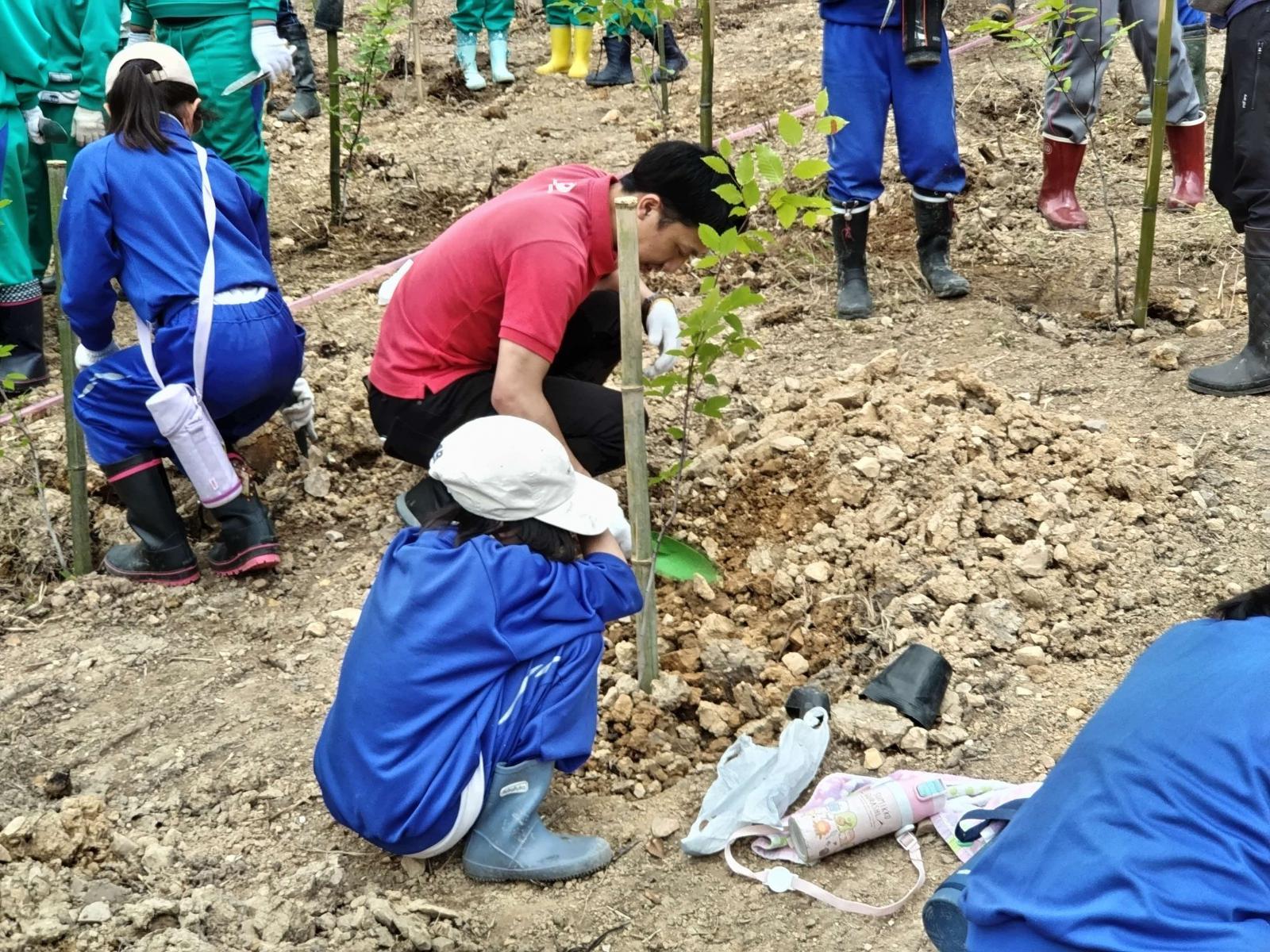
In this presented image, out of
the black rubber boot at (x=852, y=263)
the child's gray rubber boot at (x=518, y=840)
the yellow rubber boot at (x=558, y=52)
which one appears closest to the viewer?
the child's gray rubber boot at (x=518, y=840)

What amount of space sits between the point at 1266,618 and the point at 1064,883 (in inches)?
16.6

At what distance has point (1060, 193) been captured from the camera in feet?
17.9

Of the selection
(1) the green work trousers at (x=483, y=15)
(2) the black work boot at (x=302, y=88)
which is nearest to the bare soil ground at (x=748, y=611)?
(2) the black work boot at (x=302, y=88)

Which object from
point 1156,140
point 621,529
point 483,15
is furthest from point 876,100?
point 483,15

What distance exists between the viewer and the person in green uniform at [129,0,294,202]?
5105 mm

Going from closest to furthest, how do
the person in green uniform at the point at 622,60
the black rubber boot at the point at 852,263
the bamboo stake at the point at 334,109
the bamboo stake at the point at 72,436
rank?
the bamboo stake at the point at 72,436 < the black rubber boot at the point at 852,263 < the bamboo stake at the point at 334,109 < the person in green uniform at the point at 622,60

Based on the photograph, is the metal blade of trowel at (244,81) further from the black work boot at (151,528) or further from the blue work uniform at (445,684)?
the blue work uniform at (445,684)

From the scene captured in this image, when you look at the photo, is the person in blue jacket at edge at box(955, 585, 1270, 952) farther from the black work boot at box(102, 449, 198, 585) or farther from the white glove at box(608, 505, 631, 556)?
the black work boot at box(102, 449, 198, 585)

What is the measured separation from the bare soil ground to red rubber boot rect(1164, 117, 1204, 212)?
18 centimetres

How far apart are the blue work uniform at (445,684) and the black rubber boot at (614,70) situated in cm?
647

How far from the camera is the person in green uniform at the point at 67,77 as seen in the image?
514 centimetres

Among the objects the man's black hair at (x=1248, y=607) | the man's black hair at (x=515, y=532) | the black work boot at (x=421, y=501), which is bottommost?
the black work boot at (x=421, y=501)

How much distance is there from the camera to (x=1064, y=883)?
1.67 meters

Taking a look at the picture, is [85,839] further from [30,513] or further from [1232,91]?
[1232,91]
